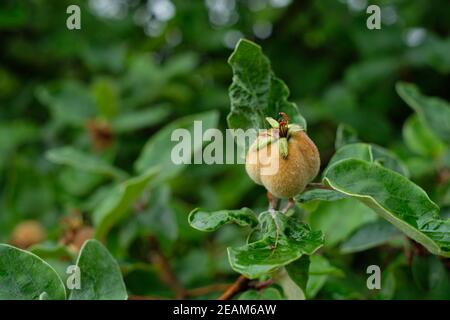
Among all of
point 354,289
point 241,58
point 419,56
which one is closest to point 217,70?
point 419,56

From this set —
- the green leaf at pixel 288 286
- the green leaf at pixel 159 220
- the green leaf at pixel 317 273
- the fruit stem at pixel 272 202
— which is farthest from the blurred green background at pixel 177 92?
the fruit stem at pixel 272 202

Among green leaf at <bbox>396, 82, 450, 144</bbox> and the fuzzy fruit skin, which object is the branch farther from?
green leaf at <bbox>396, 82, 450, 144</bbox>

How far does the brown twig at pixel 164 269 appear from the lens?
1.17 m

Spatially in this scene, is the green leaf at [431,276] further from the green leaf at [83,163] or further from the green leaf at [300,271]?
the green leaf at [83,163]

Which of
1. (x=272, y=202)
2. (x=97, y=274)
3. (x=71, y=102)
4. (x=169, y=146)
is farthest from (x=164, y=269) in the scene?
(x=71, y=102)

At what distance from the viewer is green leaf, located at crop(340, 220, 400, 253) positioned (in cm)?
105

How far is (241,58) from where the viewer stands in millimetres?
851

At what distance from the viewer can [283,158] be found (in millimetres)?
766

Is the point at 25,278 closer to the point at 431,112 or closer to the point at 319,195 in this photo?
the point at 319,195

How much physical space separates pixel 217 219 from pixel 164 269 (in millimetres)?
502

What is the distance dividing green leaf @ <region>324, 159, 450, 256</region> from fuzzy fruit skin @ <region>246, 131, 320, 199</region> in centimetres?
3

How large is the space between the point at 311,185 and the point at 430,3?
1.44 metres

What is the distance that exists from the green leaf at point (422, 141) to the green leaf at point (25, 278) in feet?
2.84
